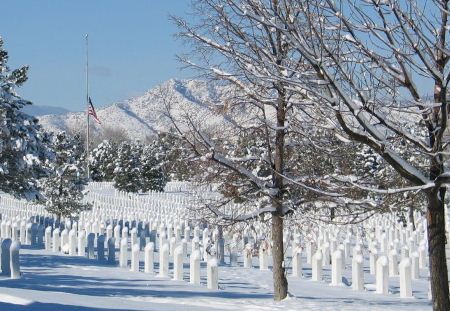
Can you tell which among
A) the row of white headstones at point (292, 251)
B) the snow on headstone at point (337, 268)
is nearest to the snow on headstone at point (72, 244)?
the row of white headstones at point (292, 251)

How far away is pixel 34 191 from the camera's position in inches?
839

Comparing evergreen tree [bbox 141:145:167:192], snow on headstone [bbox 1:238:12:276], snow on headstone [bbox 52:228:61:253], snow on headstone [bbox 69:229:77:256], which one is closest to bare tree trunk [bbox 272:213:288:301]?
snow on headstone [bbox 1:238:12:276]

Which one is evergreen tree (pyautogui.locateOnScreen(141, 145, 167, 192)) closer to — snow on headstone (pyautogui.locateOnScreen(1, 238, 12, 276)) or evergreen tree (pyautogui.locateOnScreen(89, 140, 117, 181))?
evergreen tree (pyautogui.locateOnScreen(89, 140, 117, 181))

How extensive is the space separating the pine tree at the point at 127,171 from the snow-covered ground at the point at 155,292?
134 feet

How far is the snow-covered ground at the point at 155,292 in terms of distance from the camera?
9086 millimetres

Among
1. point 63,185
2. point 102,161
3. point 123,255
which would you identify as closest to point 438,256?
point 123,255

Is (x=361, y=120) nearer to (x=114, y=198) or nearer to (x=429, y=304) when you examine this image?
(x=429, y=304)

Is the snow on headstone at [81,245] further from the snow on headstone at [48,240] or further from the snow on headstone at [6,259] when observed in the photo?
the snow on headstone at [6,259]

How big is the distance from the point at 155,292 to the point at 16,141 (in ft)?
30.5

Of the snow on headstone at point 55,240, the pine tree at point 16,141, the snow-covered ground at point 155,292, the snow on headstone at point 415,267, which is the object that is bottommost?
the snow-covered ground at point 155,292

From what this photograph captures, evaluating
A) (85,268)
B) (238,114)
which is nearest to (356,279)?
(238,114)

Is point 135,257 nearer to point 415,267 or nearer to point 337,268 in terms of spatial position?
point 337,268

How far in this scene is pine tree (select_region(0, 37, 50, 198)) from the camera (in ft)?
64.7

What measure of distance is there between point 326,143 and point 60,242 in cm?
948
